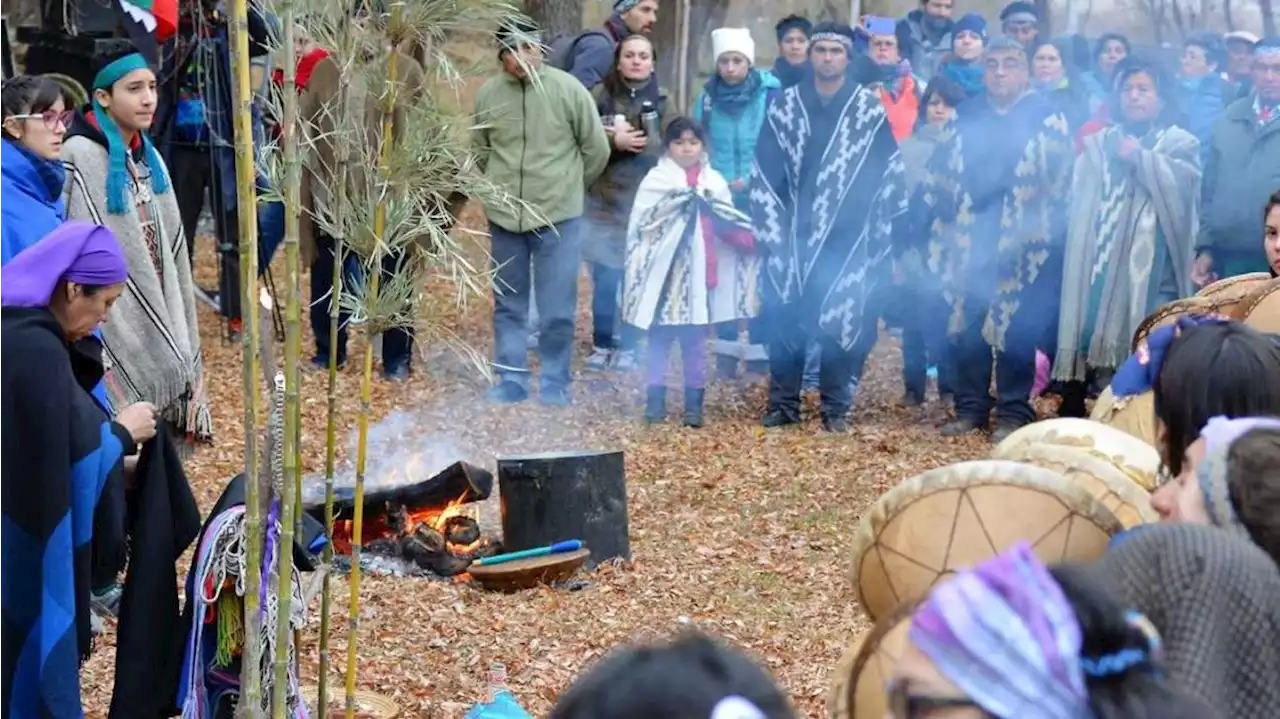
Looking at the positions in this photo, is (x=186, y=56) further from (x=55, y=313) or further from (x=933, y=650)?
(x=933, y=650)

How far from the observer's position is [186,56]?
36.0 feet

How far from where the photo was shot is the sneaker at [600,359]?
11.0m

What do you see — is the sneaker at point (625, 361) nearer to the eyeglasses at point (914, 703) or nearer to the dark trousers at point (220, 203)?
the dark trousers at point (220, 203)

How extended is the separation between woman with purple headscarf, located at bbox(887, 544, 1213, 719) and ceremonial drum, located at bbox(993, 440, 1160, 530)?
150 centimetres

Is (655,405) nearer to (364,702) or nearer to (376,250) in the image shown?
(364,702)

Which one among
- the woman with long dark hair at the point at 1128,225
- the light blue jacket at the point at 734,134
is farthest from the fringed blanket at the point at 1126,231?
the light blue jacket at the point at 734,134

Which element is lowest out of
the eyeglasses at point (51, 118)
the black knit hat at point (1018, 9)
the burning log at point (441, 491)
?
the burning log at point (441, 491)

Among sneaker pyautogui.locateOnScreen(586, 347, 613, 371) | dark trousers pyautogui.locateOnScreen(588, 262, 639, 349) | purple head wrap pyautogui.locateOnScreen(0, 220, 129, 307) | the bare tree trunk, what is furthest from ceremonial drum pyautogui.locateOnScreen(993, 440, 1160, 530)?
the bare tree trunk

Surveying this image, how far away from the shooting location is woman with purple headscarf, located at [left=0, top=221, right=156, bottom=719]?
4277 millimetres

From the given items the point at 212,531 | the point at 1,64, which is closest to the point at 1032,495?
the point at 212,531

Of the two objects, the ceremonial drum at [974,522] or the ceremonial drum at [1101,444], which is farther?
the ceremonial drum at [1101,444]

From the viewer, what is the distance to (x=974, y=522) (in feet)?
10.6

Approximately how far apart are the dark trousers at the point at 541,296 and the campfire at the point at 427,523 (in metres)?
2.76

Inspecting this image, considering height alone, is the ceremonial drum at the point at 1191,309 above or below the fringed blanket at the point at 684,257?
above
